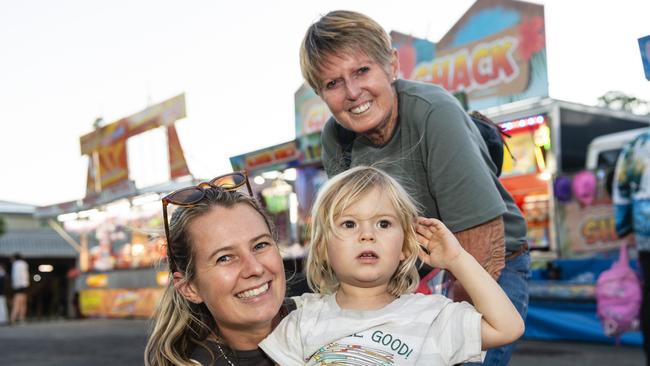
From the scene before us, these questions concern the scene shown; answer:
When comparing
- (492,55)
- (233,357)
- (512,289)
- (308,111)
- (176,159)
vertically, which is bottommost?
(233,357)

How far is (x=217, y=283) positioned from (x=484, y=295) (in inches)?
30.1

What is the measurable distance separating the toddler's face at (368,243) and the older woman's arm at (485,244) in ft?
0.64

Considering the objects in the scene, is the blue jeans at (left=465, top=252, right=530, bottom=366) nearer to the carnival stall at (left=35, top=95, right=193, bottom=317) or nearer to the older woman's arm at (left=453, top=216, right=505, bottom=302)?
the older woman's arm at (left=453, top=216, right=505, bottom=302)

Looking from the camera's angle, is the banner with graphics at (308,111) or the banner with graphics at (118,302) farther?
the banner with graphics at (308,111)

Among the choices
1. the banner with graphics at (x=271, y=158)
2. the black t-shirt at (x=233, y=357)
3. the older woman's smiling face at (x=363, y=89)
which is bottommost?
the black t-shirt at (x=233, y=357)

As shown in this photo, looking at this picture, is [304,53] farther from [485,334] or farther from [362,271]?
[485,334]

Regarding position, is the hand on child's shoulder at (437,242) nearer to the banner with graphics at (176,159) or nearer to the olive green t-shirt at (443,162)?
the olive green t-shirt at (443,162)

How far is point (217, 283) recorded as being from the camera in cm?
205

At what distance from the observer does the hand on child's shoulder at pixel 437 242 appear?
6.35 ft

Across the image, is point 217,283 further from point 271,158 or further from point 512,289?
point 271,158

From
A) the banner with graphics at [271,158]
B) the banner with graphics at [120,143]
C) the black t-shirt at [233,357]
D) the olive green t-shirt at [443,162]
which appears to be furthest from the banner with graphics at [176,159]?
the black t-shirt at [233,357]

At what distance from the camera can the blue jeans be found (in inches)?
86.6

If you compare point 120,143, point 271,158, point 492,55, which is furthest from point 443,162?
point 120,143

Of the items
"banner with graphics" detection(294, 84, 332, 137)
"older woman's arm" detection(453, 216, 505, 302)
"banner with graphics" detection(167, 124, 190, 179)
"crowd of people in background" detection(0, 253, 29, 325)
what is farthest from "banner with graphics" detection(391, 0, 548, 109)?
"crowd of people in background" detection(0, 253, 29, 325)
